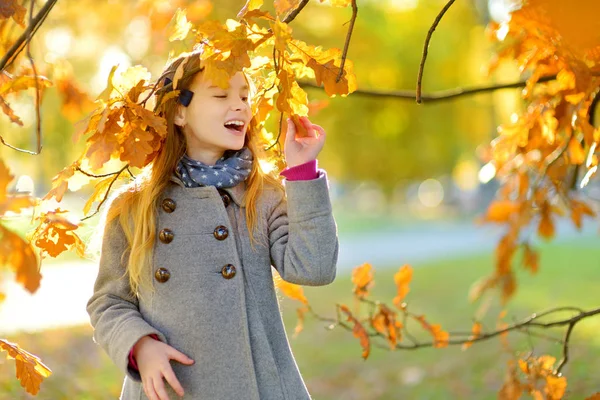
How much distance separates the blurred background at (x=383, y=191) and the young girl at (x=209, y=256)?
203 mm

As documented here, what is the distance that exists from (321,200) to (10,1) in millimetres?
846

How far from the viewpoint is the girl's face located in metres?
2.17

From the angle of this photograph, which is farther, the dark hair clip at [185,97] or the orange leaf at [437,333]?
the orange leaf at [437,333]

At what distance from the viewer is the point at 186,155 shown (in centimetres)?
228

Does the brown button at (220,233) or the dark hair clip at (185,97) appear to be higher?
the dark hair clip at (185,97)

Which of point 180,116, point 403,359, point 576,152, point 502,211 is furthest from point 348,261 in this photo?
point 180,116

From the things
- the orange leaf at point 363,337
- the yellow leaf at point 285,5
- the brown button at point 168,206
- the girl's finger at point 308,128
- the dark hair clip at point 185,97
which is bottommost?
the orange leaf at point 363,337

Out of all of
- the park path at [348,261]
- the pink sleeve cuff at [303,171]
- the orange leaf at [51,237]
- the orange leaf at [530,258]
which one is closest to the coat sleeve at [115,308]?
the orange leaf at [51,237]

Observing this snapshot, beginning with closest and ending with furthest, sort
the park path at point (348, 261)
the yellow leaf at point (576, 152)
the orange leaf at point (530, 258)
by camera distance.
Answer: the yellow leaf at point (576, 152) < the orange leaf at point (530, 258) < the park path at point (348, 261)

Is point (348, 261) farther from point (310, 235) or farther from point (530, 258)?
point (310, 235)

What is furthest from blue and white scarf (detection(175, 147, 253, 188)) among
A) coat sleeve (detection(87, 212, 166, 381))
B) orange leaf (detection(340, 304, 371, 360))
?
orange leaf (detection(340, 304, 371, 360))

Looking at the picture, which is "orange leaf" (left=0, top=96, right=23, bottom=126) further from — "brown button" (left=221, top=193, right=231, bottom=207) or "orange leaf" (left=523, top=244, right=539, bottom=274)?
"orange leaf" (left=523, top=244, right=539, bottom=274)

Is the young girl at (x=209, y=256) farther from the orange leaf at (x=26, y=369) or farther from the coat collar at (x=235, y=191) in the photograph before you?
the orange leaf at (x=26, y=369)

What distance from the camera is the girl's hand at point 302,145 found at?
211cm
